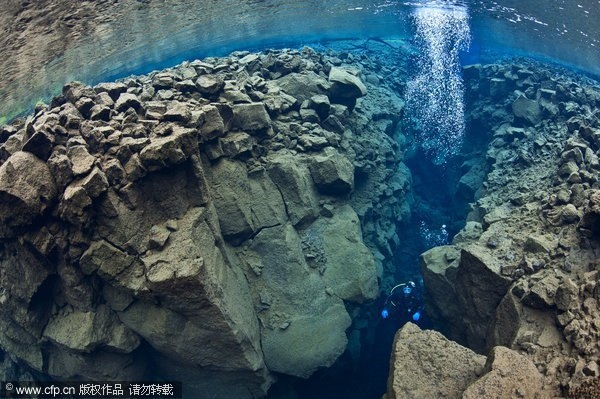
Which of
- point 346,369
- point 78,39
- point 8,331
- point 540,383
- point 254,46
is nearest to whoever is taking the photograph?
point 540,383

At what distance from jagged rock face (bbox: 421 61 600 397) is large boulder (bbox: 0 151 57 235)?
22.3 ft

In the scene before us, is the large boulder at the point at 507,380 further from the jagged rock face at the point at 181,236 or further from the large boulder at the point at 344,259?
the large boulder at the point at 344,259

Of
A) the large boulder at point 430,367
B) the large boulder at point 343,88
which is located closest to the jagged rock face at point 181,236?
the large boulder at point 343,88

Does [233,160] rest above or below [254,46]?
above

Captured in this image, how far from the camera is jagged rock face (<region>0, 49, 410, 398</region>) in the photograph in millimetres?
6031

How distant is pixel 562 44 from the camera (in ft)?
84.4

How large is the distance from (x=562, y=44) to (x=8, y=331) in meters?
34.2

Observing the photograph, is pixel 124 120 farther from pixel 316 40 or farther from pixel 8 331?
pixel 316 40

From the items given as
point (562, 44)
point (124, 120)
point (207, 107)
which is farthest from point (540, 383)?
point (562, 44)

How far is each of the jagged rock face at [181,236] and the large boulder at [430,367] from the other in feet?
10.6

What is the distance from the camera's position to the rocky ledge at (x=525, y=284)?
4.11m

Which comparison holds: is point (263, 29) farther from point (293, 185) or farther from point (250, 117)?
point (293, 185)

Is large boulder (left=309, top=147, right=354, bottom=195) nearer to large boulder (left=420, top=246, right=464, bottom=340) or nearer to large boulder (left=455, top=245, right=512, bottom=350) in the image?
large boulder (left=420, top=246, right=464, bottom=340)

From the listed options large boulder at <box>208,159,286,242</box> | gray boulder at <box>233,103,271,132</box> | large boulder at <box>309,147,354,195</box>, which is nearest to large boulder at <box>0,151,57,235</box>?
large boulder at <box>208,159,286,242</box>
